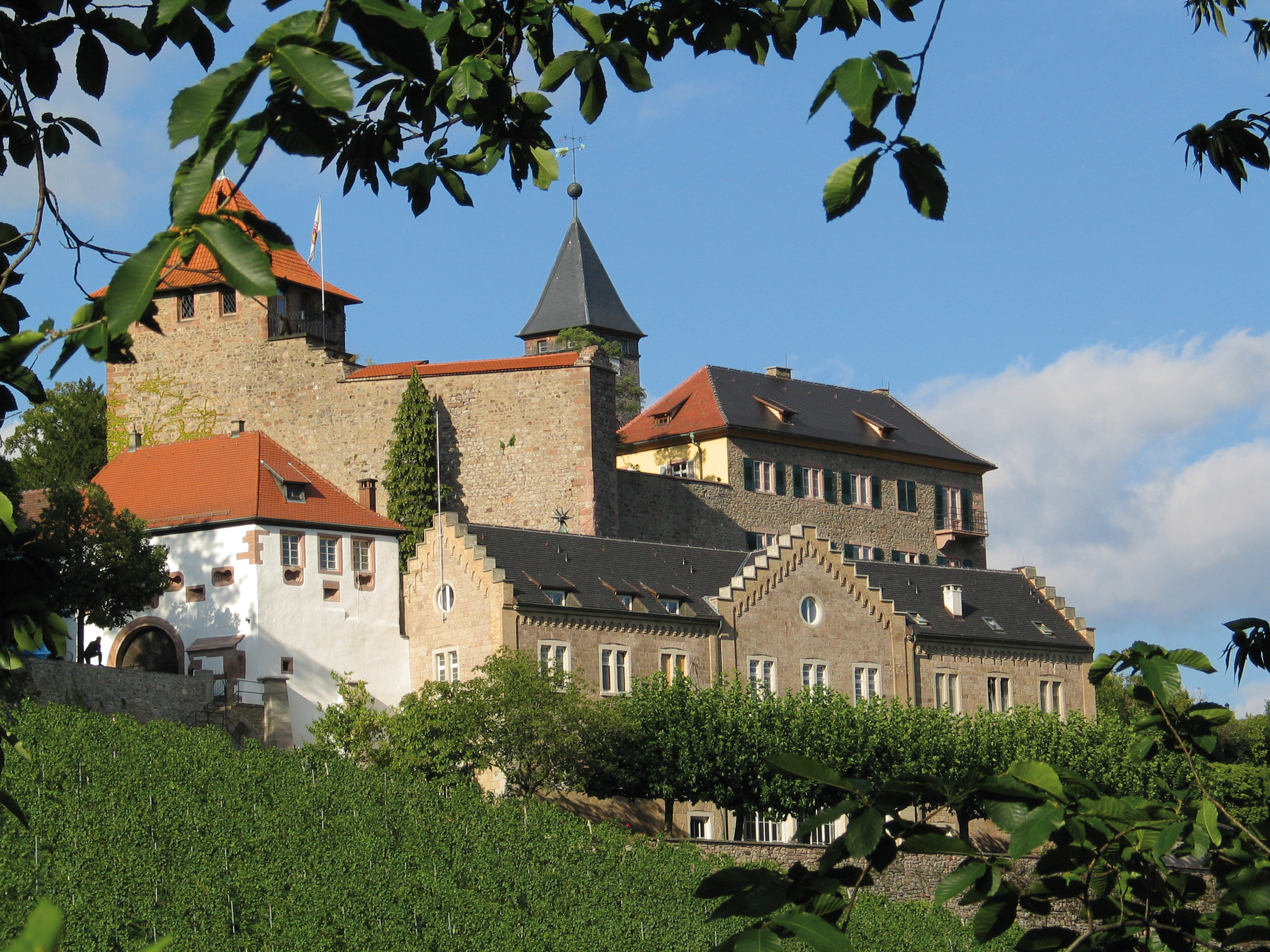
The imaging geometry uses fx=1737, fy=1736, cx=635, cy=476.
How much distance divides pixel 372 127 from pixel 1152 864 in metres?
3.73

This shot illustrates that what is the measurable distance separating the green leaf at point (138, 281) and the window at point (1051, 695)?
53.3 metres

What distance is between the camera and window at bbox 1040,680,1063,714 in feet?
180

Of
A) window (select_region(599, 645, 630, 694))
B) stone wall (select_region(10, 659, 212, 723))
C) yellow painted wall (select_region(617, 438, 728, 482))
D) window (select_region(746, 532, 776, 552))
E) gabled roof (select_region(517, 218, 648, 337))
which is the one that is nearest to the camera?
stone wall (select_region(10, 659, 212, 723))

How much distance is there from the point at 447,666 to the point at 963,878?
41.4m

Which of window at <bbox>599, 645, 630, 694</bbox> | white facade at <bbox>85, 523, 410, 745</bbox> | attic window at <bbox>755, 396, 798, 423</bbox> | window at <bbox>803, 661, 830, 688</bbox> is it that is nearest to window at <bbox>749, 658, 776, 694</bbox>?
window at <bbox>803, 661, 830, 688</bbox>

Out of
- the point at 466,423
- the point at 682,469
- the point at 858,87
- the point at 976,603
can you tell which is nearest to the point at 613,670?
the point at 466,423

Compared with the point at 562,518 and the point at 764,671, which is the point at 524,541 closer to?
the point at 562,518

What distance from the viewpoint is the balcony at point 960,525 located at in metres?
67.8

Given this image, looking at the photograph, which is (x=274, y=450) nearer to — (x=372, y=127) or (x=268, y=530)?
(x=268, y=530)

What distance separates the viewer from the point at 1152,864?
5.15m

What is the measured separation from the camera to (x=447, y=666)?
149 ft

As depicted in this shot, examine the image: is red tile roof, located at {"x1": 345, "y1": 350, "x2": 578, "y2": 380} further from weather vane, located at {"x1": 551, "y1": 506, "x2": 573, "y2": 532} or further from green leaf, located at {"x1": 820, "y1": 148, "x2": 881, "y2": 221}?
green leaf, located at {"x1": 820, "y1": 148, "x2": 881, "y2": 221}

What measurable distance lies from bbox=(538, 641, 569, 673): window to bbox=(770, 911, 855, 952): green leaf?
4007 centimetres

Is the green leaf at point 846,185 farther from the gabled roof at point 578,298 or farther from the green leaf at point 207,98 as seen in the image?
the gabled roof at point 578,298
